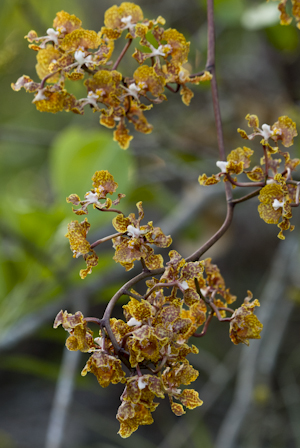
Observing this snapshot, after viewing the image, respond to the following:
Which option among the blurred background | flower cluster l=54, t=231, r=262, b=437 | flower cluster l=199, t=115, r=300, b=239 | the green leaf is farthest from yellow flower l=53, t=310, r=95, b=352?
the green leaf

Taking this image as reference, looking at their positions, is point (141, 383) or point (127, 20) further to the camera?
point (127, 20)

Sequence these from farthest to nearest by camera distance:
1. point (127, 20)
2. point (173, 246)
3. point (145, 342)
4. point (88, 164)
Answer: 1. point (173, 246)
2. point (88, 164)
3. point (127, 20)
4. point (145, 342)

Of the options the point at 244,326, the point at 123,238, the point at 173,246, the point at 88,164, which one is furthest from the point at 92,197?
the point at 173,246

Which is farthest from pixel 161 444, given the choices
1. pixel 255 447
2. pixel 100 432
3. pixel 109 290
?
pixel 109 290

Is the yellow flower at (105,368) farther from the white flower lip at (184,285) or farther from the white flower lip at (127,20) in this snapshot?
the white flower lip at (127,20)

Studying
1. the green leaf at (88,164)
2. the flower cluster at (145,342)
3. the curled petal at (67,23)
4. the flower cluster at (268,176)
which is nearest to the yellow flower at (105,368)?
the flower cluster at (145,342)

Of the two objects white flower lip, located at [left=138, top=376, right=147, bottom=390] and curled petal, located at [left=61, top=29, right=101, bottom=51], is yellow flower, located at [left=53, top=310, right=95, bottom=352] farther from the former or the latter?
curled petal, located at [left=61, top=29, right=101, bottom=51]

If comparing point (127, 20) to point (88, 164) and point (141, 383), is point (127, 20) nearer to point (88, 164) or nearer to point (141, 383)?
point (141, 383)
